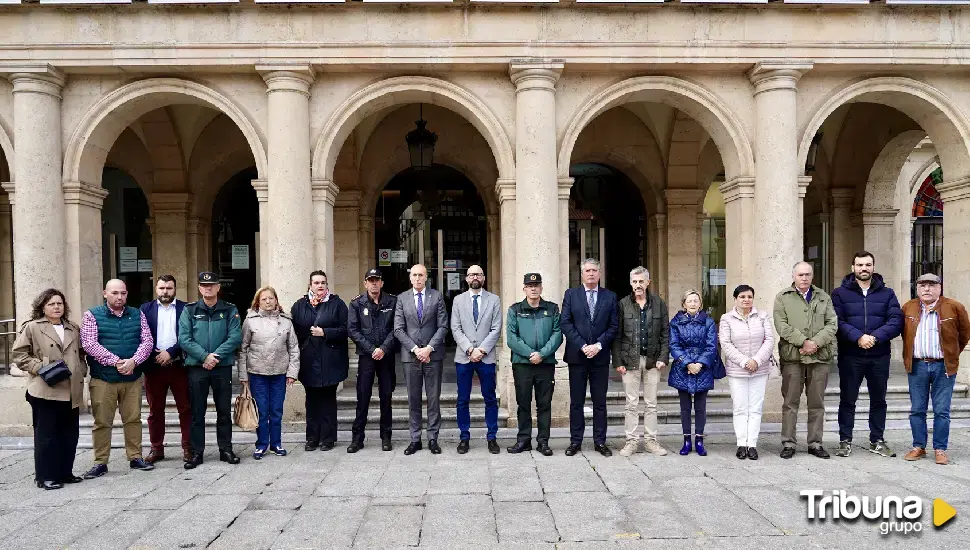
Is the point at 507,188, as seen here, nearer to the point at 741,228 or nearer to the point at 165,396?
the point at 741,228


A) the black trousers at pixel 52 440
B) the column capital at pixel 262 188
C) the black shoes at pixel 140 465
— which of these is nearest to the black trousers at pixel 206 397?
the black shoes at pixel 140 465

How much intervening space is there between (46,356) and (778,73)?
8.07m

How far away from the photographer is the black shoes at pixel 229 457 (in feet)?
20.1

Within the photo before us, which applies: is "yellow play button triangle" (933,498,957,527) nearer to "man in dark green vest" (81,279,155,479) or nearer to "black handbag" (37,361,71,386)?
"man in dark green vest" (81,279,155,479)

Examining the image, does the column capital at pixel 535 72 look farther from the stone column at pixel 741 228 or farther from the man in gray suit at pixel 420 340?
the man in gray suit at pixel 420 340

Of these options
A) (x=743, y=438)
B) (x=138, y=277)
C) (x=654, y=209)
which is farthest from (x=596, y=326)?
(x=138, y=277)

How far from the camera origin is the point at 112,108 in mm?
7734

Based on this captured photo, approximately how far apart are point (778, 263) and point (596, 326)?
292 centimetres

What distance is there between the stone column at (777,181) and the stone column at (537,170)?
97.8 inches

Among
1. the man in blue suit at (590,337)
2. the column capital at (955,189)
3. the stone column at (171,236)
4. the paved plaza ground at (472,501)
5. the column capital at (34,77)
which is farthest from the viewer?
the stone column at (171,236)

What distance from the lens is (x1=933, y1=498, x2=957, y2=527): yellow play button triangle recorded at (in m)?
4.36

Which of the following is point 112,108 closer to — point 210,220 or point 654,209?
point 210,220

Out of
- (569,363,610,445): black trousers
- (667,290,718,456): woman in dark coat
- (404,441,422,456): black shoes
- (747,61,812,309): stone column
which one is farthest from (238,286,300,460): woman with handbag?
(747,61,812,309): stone column

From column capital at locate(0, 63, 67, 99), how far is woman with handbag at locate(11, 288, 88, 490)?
3.36 m
